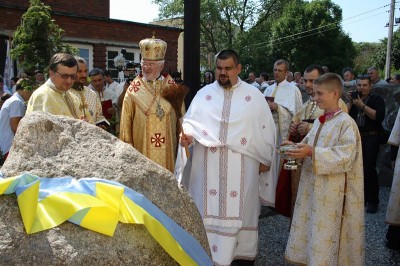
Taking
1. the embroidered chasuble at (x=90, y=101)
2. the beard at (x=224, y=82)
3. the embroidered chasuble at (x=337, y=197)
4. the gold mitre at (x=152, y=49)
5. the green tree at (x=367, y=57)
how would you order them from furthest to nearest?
the green tree at (x=367, y=57), the gold mitre at (x=152, y=49), the embroidered chasuble at (x=90, y=101), the beard at (x=224, y=82), the embroidered chasuble at (x=337, y=197)

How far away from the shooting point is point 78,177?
1.85 m

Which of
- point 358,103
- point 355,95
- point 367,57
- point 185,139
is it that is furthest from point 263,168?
point 367,57

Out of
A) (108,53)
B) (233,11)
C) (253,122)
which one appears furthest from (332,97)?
(233,11)

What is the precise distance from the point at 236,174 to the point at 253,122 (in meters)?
0.49

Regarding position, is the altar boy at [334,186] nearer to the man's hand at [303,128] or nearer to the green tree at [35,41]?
the man's hand at [303,128]

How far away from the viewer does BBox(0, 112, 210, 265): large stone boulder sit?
62.3 inches

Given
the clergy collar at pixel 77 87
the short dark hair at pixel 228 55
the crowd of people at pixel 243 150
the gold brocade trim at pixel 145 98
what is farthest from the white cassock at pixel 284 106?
the clergy collar at pixel 77 87

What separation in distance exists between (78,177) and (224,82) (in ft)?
8.13

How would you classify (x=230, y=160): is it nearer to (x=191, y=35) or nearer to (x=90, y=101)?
(x=191, y=35)

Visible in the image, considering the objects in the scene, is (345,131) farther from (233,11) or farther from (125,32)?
(233,11)

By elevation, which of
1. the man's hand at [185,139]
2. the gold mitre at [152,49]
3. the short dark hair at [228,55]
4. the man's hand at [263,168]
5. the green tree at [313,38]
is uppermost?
the green tree at [313,38]

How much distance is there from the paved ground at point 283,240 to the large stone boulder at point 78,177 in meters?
2.67

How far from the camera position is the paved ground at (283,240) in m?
4.45

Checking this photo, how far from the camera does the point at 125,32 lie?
683 inches
